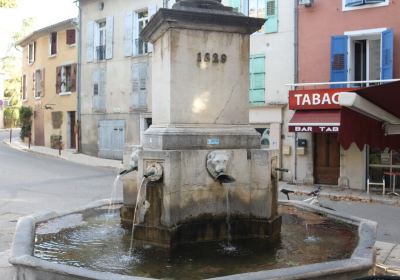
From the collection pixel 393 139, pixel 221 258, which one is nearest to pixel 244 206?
pixel 221 258

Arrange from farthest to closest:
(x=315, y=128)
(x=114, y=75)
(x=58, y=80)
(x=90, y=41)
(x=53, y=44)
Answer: (x=53, y=44) → (x=58, y=80) → (x=90, y=41) → (x=114, y=75) → (x=315, y=128)

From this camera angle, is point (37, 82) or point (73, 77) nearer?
point (73, 77)

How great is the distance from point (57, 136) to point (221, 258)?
1086 inches

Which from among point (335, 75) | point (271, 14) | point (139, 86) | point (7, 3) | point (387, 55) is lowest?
point (335, 75)

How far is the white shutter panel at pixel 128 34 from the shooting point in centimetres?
2530

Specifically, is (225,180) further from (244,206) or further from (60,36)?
(60,36)

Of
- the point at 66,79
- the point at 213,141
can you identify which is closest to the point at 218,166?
the point at 213,141

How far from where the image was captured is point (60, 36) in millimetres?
31000

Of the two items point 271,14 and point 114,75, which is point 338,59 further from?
point 114,75

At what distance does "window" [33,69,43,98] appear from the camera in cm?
3350

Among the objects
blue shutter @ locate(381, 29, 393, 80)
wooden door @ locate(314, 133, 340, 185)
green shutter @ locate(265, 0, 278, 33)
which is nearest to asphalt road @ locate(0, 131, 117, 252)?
wooden door @ locate(314, 133, 340, 185)

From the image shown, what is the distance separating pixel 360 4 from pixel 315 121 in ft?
14.1

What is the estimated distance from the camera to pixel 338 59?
1761 centimetres

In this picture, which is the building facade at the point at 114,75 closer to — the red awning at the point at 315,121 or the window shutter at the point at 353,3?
the red awning at the point at 315,121
